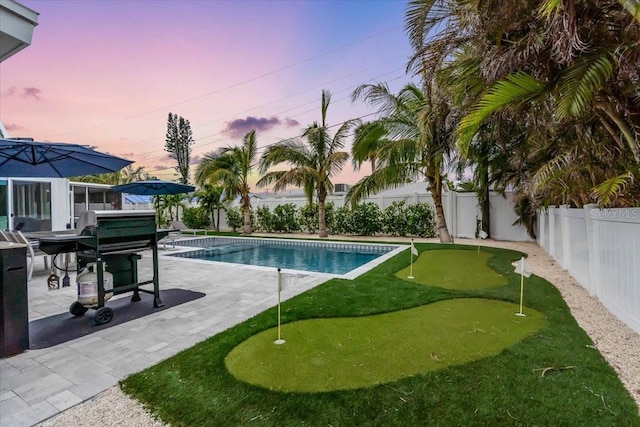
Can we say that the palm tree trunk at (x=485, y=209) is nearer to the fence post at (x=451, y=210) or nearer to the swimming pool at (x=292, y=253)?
the fence post at (x=451, y=210)

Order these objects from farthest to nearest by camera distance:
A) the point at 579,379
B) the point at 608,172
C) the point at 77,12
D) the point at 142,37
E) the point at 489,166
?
the point at 489,166 < the point at 142,37 < the point at 77,12 < the point at 608,172 < the point at 579,379

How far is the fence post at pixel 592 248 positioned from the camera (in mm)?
4883

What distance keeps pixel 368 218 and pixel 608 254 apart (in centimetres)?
1011

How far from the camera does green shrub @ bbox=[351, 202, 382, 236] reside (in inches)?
563

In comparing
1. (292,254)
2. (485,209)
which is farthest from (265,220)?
(485,209)

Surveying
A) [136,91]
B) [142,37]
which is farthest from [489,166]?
[136,91]

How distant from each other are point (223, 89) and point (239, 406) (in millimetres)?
17635

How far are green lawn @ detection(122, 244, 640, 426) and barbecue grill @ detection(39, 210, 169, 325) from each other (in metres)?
1.84

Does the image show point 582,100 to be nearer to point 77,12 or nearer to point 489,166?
point 489,166

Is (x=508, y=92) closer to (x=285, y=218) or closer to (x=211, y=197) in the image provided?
(x=285, y=218)

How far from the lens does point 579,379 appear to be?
105 inches

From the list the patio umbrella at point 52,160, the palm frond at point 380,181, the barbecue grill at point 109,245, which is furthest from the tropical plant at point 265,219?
the barbecue grill at point 109,245

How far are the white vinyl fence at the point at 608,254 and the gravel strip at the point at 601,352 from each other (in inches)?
5.9

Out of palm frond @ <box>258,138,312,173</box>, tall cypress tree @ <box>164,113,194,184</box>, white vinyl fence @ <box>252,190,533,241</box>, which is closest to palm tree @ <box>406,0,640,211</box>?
white vinyl fence @ <box>252,190,533,241</box>
